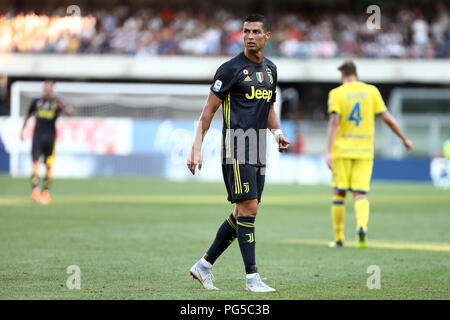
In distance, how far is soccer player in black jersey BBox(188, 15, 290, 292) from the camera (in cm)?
722

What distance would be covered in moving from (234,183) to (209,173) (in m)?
25.5

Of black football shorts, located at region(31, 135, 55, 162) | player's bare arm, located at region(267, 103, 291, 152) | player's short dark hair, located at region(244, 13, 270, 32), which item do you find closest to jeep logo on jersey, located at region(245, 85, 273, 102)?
player's bare arm, located at region(267, 103, 291, 152)

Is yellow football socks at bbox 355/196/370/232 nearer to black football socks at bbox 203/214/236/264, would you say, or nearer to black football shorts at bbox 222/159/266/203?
black football socks at bbox 203/214/236/264

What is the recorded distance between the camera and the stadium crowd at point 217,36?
38312 mm

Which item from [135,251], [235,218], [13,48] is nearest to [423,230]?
A: [135,251]

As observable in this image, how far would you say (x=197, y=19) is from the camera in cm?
4175

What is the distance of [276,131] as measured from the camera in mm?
7730

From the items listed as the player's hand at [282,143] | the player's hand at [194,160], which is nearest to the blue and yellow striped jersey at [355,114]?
the player's hand at [282,143]

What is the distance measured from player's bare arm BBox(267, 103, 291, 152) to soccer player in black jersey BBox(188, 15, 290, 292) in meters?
0.26

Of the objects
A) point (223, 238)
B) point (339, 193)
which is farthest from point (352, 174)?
point (223, 238)

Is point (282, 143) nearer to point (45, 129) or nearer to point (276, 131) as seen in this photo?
point (276, 131)

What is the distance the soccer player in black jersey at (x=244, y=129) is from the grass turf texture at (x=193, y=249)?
484mm

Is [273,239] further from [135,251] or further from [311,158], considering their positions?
[311,158]
